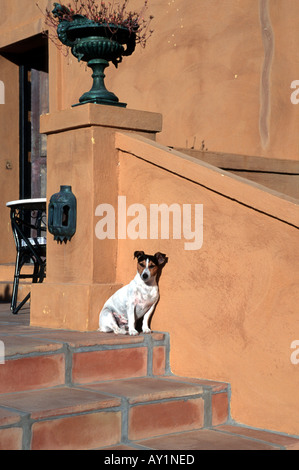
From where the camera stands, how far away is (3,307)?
708 centimetres

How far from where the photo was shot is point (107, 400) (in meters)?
3.91

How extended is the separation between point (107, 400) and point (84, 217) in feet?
5.37

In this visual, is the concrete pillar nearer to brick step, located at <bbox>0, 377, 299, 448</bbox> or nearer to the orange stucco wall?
the orange stucco wall

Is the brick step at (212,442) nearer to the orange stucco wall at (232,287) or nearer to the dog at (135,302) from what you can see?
the orange stucco wall at (232,287)

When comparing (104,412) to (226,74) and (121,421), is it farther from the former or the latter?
(226,74)

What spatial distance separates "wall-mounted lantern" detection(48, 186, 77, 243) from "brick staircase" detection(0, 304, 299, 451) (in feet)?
2.56

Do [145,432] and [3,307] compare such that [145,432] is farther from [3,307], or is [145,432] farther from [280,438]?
[3,307]

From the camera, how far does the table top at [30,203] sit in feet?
20.3

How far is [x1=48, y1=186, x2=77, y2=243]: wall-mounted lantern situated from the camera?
206 inches

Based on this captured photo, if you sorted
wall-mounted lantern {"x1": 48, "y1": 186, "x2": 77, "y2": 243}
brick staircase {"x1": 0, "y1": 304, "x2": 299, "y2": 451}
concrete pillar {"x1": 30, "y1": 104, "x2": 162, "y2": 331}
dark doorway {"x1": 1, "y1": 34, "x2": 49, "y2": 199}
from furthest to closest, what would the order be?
dark doorway {"x1": 1, "y1": 34, "x2": 49, "y2": 199} < wall-mounted lantern {"x1": 48, "y1": 186, "x2": 77, "y2": 243} < concrete pillar {"x1": 30, "y1": 104, "x2": 162, "y2": 331} < brick staircase {"x1": 0, "y1": 304, "x2": 299, "y2": 451}

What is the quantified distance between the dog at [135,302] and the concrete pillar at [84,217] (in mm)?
146

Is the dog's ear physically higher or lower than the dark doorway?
lower

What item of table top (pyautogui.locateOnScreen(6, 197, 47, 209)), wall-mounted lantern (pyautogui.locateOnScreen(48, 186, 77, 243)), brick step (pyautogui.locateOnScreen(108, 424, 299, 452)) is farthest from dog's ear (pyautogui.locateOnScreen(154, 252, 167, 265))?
table top (pyautogui.locateOnScreen(6, 197, 47, 209))

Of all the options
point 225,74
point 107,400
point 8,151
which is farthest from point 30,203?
point 8,151
